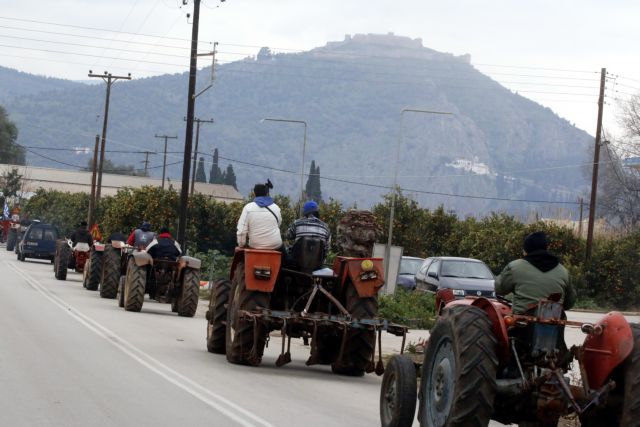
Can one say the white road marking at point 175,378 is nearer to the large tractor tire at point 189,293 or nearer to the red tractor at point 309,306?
the red tractor at point 309,306

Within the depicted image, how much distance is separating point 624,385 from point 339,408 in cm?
433

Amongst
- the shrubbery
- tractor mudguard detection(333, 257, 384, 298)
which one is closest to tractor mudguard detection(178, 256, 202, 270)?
tractor mudguard detection(333, 257, 384, 298)

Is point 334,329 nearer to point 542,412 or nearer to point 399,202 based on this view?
point 542,412

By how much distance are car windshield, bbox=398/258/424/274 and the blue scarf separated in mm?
25851

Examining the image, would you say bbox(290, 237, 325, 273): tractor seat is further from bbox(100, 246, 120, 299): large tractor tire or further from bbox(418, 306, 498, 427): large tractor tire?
bbox(100, 246, 120, 299): large tractor tire

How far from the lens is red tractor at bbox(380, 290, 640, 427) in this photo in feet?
29.1

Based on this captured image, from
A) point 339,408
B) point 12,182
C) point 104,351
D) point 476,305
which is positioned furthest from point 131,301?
point 12,182

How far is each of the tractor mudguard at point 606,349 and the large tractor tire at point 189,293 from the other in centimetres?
1782

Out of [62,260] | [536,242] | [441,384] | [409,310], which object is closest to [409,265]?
[62,260]

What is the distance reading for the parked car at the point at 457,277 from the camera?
34094mm

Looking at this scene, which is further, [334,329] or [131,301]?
[131,301]

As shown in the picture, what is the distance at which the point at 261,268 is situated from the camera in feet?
52.3

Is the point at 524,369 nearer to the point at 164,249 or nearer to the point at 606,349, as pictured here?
the point at 606,349

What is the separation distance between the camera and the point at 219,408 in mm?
11617
